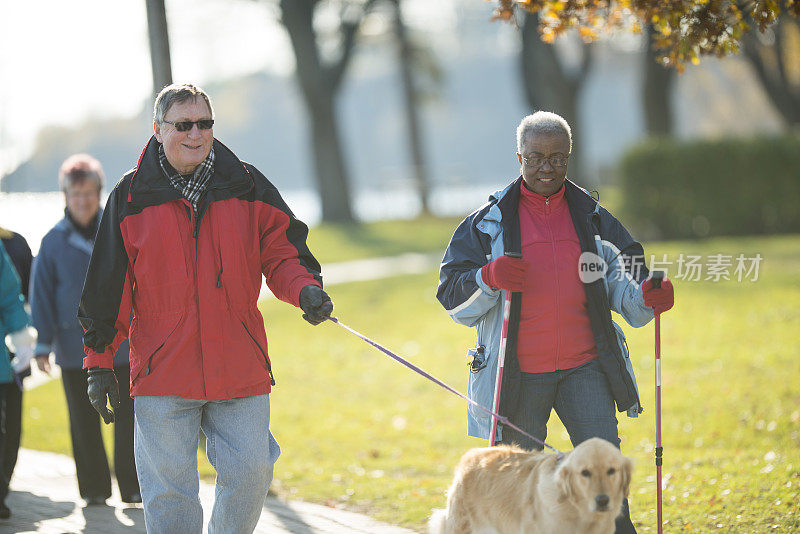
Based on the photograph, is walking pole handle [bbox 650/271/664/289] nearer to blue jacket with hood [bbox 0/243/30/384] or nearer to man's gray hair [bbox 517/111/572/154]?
man's gray hair [bbox 517/111/572/154]

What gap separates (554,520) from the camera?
3.99m

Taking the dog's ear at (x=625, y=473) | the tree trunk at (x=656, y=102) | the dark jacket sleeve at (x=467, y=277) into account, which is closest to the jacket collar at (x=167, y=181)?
the dark jacket sleeve at (x=467, y=277)

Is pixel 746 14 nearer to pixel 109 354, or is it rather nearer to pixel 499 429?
pixel 499 429

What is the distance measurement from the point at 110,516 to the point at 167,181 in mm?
3037

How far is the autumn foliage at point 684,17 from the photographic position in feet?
19.3

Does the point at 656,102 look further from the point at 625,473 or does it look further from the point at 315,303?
the point at 625,473

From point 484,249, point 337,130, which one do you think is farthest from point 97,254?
point 337,130

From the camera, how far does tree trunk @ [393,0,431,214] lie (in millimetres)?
34938

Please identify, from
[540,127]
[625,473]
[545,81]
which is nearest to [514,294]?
[540,127]

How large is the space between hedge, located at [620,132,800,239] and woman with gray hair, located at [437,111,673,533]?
17.7 m

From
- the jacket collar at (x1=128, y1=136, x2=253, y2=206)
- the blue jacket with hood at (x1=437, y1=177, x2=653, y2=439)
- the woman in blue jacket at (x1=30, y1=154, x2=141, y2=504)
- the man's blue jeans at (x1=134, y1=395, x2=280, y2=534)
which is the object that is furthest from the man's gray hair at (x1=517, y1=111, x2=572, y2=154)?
the woman in blue jacket at (x1=30, y1=154, x2=141, y2=504)

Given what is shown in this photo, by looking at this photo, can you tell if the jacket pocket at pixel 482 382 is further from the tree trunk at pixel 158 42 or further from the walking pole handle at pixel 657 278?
the tree trunk at pixel 158 42

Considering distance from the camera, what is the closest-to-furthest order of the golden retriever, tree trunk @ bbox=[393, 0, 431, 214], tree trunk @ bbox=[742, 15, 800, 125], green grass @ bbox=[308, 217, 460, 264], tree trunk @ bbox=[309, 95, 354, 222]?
the golden retriever → green grass @ bbox=[308, 217, 460, 264] → tree trunk @ bbox=[742, 15, 800, 125] → tree trunk @ bbox=[309, 95, 354, 222] → tree trunk @ bbox=[393, 0, 431, 214]

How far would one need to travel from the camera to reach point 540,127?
15.0ft
